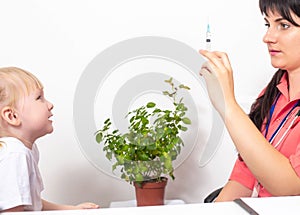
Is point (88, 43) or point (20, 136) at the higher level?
point (88, 43)

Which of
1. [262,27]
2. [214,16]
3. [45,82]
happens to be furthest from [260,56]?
[45,82]

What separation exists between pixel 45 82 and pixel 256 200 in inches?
44.3

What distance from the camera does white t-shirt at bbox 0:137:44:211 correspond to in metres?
1.04

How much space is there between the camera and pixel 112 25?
169 cm

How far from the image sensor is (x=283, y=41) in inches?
43.3

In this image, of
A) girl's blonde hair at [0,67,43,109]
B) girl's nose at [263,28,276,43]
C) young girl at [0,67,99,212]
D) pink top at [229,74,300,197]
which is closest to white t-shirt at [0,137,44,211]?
young girl at [0,67,99,212]

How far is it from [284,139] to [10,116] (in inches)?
27.4

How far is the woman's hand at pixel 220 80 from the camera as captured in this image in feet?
3.30

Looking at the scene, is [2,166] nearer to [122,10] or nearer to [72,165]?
[72,165]

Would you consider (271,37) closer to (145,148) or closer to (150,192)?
(145,148)

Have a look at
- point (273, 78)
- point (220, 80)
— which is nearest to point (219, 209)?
point (220, 80)

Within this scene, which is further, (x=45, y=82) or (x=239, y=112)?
(x=45, y=82)

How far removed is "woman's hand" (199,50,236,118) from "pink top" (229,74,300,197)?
0.19m

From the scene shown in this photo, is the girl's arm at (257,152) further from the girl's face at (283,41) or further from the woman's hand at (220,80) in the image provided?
the girl's face at (283,41)
